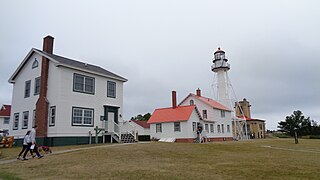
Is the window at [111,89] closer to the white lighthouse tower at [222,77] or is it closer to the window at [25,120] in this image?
the window at [25,120]

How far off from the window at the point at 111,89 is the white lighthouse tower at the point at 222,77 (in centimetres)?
2544

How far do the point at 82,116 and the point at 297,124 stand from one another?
4940cm

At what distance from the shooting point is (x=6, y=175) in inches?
365

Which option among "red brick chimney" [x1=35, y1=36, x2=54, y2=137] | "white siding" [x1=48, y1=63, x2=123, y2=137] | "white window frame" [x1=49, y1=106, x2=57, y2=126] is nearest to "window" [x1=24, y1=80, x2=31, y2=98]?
"red brick chimney" [x1=35, y1=36, x2=54, y2=137]

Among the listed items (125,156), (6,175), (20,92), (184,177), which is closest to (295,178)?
(184,177)

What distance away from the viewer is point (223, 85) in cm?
4691

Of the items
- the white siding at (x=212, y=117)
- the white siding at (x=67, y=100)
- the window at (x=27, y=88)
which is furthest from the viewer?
the white siding at (x=212, y=117)

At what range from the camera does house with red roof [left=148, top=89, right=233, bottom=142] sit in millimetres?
33469

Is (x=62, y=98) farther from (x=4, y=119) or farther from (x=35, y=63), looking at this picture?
(x=4, y=119)

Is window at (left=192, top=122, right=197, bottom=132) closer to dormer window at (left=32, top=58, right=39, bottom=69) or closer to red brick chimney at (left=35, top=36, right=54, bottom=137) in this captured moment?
red brick chimney at (left=35, top=36, right=54, bottom=137)

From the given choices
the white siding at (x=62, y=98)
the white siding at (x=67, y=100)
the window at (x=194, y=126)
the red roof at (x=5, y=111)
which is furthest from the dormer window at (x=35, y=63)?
the red roof at (x=5, y=111)

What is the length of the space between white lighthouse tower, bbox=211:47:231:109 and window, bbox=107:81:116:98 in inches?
1002

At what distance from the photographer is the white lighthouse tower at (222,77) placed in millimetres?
46656

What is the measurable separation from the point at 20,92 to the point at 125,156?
17.6 metres
